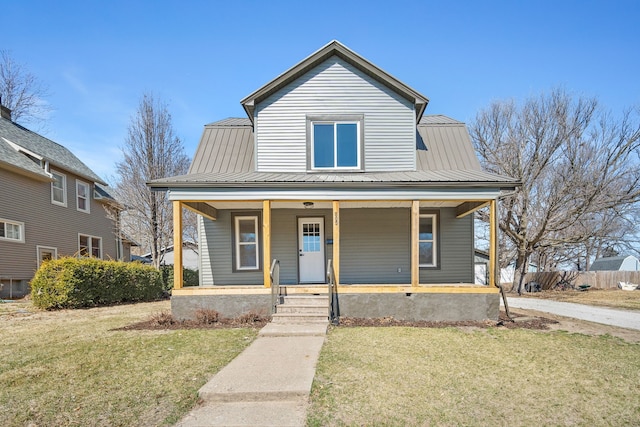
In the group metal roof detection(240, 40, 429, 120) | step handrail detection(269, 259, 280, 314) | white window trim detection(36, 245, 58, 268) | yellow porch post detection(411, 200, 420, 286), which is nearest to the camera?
step handrail detection(269, 259, 280, 314)

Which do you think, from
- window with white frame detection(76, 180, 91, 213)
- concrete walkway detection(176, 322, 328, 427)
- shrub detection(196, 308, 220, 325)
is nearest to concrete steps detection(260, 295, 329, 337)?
concrete walkway detection(176, 322, 328, 427)

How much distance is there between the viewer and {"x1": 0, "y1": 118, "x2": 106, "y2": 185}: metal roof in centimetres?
1409

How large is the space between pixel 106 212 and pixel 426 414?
66.6ft

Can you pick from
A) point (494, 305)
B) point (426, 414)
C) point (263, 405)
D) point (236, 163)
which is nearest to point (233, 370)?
point (263, 405)

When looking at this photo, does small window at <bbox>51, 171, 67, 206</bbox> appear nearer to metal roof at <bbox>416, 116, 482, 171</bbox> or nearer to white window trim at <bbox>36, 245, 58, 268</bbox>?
white window trim at <bbox>36, 245, 58, 268</bbox>

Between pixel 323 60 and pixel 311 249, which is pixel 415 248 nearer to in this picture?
pixel 311 249

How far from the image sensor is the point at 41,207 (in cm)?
1533

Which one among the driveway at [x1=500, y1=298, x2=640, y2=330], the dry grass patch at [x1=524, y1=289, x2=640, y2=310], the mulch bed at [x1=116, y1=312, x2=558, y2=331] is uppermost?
the mulch bed at [x1=116, y1=312, x2=558, y2=331]

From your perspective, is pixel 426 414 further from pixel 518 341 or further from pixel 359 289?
pixel 359 289

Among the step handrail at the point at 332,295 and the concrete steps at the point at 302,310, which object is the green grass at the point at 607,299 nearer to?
the step handrail at the point at 332,295

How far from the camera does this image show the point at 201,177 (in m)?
9.23

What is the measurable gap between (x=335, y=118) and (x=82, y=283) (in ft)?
29.9

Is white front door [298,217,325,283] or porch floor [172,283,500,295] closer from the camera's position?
porch floor [172,283,500,295]

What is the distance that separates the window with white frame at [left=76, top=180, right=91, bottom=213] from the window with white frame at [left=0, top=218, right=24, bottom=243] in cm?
330
